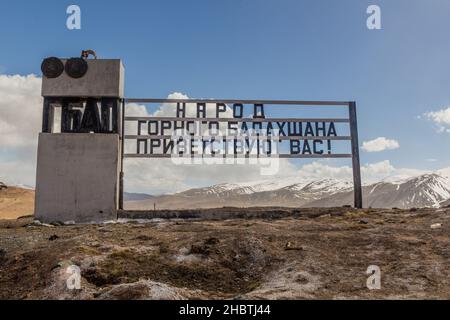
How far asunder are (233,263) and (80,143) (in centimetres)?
843

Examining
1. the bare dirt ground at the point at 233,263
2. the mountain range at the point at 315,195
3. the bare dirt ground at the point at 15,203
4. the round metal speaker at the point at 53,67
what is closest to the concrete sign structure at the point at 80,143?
the round metal speaker at the point at 53,67

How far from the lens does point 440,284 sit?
6.16 meters

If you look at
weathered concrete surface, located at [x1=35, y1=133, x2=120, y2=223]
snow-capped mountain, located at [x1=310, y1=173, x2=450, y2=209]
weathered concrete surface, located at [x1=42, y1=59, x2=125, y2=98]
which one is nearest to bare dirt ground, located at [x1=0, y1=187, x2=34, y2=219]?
weathered concrete surface, located at [x1=35, y1=133, x2=120, y2=223]

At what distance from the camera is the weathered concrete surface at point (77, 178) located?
1348 cm

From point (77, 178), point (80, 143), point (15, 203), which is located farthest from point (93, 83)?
point (15, 203)

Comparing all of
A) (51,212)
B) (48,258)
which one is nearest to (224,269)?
(48,258)

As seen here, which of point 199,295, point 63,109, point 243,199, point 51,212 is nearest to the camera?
point 199,295

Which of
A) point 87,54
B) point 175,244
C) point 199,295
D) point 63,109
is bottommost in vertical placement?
point 199,295

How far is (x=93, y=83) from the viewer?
14.2 m

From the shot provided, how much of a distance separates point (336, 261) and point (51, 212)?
32.2ft

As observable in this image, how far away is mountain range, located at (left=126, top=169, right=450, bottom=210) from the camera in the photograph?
260 feet

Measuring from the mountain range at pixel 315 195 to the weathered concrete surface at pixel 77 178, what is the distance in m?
59.1

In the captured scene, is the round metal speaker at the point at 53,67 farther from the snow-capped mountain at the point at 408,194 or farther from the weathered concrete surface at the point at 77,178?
the snow-capped mountain at the point at 408,194
